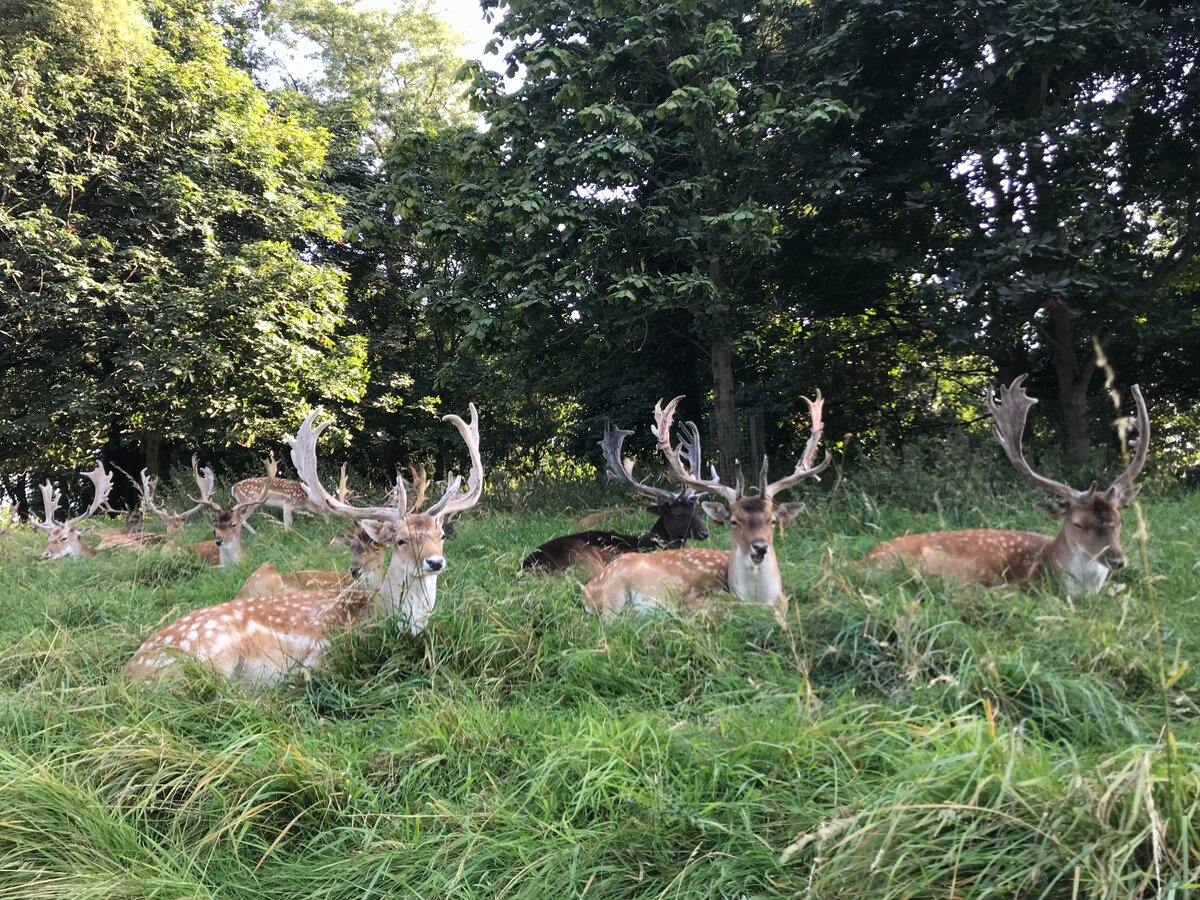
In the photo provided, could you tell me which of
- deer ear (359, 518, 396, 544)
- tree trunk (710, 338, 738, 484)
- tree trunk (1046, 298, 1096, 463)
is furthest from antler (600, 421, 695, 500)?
tree trunk (1046, 298, 1096, 463)

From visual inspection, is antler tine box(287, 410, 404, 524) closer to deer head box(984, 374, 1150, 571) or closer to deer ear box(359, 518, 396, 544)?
deer ear box(359, 518, 396, 544)

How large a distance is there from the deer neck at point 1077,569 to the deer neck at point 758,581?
5.14 feet

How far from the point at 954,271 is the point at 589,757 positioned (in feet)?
24.9

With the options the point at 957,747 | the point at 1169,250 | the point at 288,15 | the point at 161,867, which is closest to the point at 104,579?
the point at 161,867

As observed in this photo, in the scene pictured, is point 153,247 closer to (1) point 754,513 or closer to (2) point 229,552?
(2) point 229,552

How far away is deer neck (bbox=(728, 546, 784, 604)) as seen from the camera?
14.0 feet

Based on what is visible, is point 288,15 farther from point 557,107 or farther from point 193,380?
point 557,107

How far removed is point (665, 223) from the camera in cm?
978

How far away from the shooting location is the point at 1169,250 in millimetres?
9492

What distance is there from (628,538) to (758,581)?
2595mm

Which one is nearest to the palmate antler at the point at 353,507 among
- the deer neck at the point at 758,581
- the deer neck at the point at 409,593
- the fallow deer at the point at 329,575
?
the deer neck at the point at 409,593

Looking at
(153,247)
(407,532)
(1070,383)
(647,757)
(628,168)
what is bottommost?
(647,757)

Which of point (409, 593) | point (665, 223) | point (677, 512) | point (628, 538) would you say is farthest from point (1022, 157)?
point (409, 593)

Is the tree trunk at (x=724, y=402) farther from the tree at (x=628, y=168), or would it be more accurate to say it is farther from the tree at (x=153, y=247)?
the tree at (x=153, y=247)
